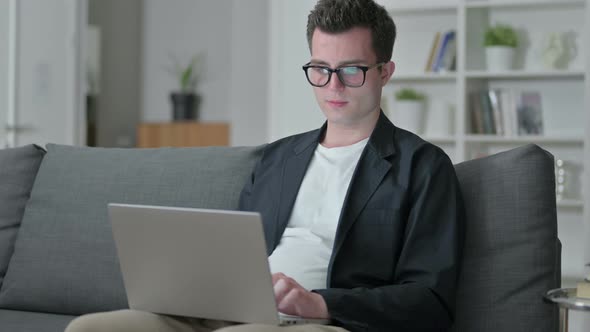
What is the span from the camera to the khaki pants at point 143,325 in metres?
1.51

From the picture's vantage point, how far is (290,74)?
15.3 ft

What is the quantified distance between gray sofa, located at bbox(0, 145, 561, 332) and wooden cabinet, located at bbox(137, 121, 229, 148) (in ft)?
15.5

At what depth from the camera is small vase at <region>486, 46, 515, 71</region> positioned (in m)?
4.34

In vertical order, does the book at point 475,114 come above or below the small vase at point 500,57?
below

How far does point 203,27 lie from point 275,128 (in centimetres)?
317

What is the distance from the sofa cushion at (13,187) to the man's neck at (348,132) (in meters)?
0.97

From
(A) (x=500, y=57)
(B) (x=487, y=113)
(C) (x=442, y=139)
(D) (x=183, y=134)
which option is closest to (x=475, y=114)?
(B) (x=487, y=113)

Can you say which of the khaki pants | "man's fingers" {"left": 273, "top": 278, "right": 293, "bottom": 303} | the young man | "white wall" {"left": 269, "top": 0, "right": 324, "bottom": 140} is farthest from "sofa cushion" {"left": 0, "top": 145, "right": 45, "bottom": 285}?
"white wall" {"left": 269, "top": 0, "right": 324, "bottom": 140}

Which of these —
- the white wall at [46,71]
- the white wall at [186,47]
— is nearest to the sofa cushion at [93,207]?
the white wall at [46,71]

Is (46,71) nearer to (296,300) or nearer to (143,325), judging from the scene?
(143,325)

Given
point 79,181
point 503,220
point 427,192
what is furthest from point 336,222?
point 79,181

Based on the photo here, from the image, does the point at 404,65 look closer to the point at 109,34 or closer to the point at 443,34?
the point at 443,34

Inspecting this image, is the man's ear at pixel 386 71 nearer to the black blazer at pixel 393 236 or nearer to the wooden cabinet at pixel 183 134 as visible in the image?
the black blazer at pixel 393 236

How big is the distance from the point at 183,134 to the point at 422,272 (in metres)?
5.77
